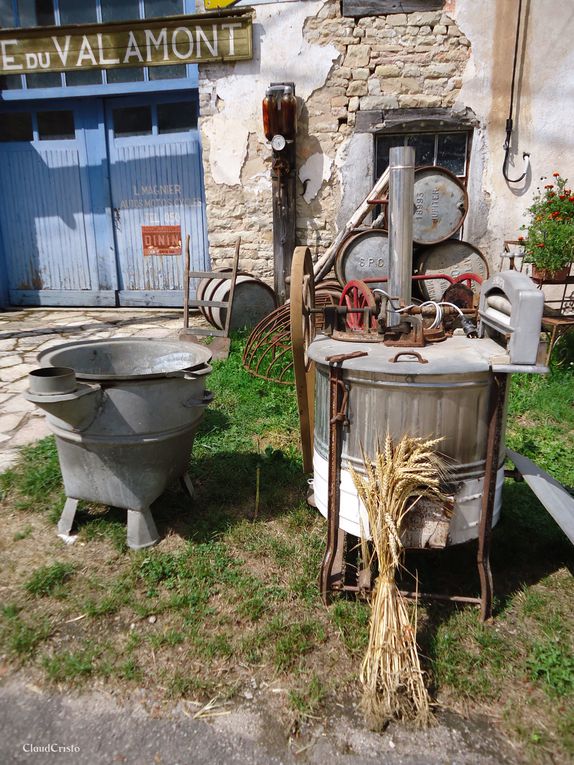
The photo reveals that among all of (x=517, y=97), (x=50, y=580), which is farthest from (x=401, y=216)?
(x=517, y=97)

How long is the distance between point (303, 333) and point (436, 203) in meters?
4.29

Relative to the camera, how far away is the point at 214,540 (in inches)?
124

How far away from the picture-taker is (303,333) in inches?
114

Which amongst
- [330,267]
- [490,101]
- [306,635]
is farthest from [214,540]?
[490,101]

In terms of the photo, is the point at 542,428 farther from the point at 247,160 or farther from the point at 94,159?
the point at 94,159

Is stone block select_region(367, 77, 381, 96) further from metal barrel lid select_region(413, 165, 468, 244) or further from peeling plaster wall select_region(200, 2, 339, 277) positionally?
metal barrel lid select_region(413, 165, 468, 244)

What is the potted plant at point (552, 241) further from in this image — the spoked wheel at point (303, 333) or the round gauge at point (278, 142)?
the spoked wheel at point (303, 333)

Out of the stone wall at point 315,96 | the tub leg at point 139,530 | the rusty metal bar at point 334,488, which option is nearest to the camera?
the rusty metal bar at point 334,488

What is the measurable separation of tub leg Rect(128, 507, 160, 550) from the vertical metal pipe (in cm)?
214

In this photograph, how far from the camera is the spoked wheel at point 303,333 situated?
2.69 metres

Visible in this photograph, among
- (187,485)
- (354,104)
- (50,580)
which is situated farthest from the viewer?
(354,104)

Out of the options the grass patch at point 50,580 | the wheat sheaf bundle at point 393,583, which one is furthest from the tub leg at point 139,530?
the wheat sheaf bundle at point 393,583

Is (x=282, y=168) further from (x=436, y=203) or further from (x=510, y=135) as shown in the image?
(x=510, y=135)

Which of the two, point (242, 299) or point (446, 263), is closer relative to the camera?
point (446, 263)
